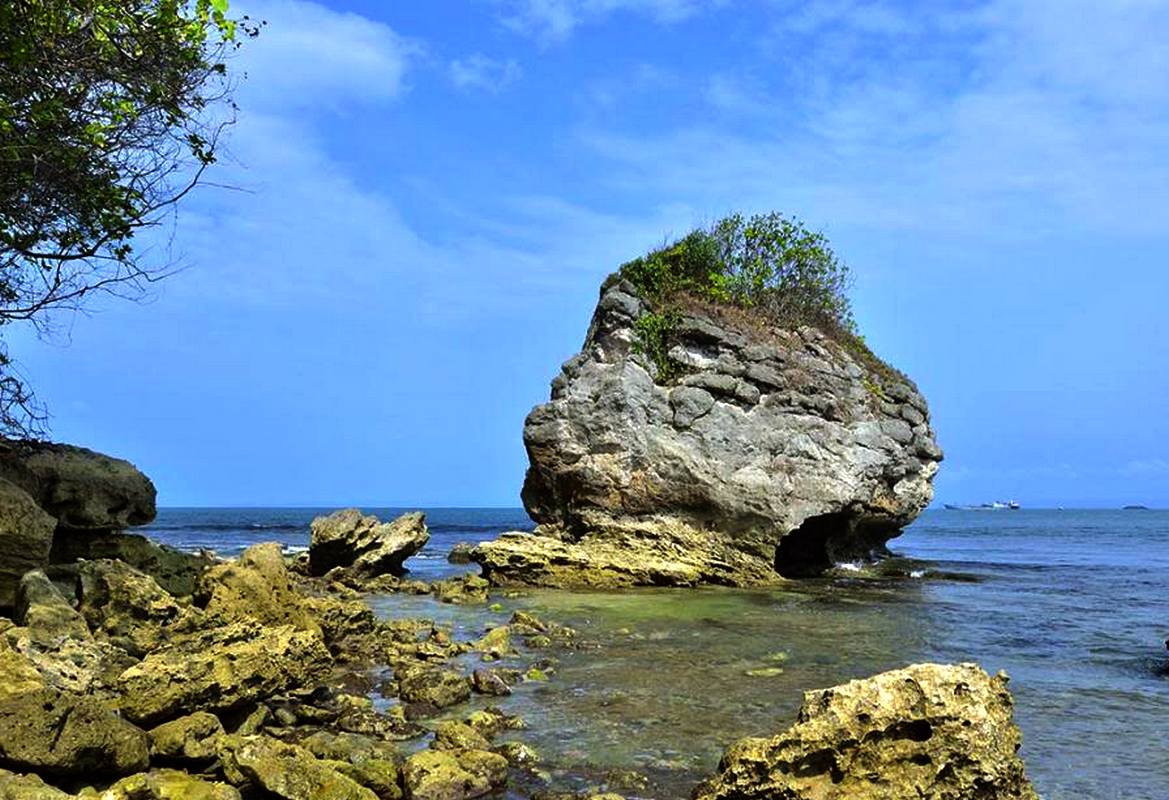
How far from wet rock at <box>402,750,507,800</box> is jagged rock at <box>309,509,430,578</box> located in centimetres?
1806

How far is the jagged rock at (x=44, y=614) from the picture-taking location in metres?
8.70

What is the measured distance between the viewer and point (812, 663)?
13625 mm

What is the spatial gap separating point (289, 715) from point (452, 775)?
7.90 ft

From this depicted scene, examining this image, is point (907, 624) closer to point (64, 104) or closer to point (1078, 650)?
point (1078, 650)

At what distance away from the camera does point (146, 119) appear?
35.7 feet

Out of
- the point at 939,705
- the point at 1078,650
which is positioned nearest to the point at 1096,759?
the point at 939,705

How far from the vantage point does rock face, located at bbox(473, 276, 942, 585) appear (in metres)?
24.6

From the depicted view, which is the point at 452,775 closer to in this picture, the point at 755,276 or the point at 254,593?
the point at 254,593

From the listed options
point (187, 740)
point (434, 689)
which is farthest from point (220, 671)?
point (434, 689)

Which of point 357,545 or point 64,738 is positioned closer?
point 64,738

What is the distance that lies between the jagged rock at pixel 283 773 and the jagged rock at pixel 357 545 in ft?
60.6

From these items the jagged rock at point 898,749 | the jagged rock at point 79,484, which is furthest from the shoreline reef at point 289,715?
the jagged rock at point 79,484

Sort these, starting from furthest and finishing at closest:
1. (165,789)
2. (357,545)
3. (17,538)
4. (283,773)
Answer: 1. (357,545)
2. (17,538)
3. (283,773)
4. (165,789)

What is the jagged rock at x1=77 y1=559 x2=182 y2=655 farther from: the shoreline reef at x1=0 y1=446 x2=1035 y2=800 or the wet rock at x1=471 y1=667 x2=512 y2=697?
the wet rock at x1=471 y1=667 x2=512 y2=697
